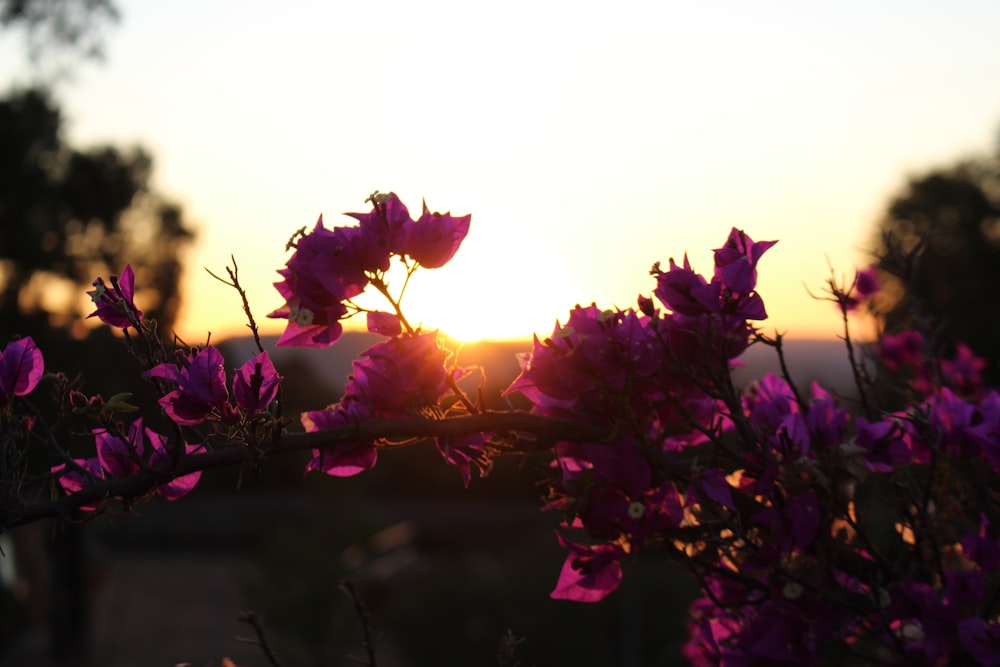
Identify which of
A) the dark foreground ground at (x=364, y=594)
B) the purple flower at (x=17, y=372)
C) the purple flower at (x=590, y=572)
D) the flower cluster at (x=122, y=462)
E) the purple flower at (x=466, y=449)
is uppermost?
the purple flower at (x=17, y=372)

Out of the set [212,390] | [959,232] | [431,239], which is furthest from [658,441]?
[959,232]

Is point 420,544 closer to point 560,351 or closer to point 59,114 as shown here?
point 59,114

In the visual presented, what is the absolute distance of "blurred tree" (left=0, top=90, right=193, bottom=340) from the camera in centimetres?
1650

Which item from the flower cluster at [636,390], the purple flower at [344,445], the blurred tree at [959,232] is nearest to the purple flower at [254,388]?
the purple flower at [344,445]

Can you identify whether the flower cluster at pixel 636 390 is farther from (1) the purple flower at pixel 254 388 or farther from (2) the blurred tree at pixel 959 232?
(2) the blurred tree at pixel 959 232

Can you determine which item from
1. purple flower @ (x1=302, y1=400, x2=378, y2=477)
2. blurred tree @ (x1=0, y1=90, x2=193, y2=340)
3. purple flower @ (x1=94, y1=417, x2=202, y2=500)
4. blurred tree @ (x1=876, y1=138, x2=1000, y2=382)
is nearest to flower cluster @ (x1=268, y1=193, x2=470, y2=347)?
purple flower @ (x1=302, y1=400, x2=378, y2=477)

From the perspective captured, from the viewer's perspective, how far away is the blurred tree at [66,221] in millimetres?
16500

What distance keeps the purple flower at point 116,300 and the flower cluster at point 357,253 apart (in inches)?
8.3

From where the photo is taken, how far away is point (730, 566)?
5.52 feet

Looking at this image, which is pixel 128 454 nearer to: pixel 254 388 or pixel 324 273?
pixel 254 388

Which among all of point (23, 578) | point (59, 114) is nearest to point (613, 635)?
point (23, 578)

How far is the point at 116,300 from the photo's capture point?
1501 mm

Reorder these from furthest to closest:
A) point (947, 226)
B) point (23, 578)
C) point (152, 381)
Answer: point (947, 226) < point (23, 578) < point (152, 381)

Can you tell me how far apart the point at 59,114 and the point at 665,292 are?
17.4 metres
